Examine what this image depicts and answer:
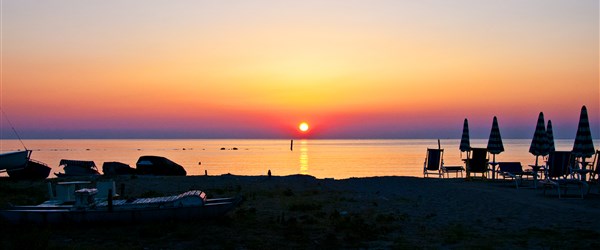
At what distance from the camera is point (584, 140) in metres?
17.1

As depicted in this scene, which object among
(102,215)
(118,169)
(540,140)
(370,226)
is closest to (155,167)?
(118,169)

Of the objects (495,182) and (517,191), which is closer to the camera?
(517,191)

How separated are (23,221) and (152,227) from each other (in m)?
2.39

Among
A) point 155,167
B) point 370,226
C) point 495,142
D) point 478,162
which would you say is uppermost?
point 495,142

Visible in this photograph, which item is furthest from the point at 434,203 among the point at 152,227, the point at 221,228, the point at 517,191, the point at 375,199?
the point at 152,227

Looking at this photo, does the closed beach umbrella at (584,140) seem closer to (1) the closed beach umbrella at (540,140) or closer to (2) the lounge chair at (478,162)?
(1) the closed beach umbrella at (540,140)

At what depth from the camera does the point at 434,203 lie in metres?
14.0

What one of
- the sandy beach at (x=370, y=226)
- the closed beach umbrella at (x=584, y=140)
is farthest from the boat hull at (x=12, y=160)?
the closed beach umbrella at (x=584, y=140)

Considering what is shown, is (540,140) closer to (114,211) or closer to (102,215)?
(114,211)

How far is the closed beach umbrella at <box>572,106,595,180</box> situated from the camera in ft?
55.7

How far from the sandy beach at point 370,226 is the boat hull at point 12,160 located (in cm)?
853

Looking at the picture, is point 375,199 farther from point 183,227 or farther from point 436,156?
point 436,156

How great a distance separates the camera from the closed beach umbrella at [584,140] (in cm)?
1698

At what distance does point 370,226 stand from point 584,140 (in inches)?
390
